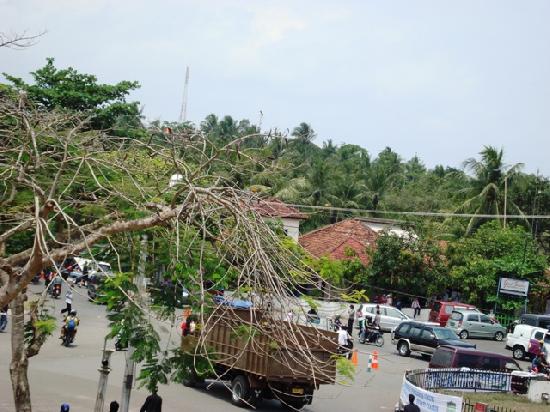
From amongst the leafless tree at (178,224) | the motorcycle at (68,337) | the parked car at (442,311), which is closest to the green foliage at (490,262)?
the parked car at (442,311)

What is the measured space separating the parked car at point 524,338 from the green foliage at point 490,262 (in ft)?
24.1

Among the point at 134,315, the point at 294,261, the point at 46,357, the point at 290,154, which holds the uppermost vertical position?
the point at 290,154

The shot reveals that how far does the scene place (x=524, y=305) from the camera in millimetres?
40250

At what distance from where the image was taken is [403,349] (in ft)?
98.5

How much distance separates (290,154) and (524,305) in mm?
32137

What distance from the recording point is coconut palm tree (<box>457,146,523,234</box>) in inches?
1908

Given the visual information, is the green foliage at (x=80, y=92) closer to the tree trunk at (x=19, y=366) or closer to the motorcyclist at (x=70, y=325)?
the motorcyclist at (x=70, y=325)

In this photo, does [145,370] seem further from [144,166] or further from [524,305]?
[524,305]

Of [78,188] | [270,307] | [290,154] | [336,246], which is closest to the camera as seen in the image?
[270,307]

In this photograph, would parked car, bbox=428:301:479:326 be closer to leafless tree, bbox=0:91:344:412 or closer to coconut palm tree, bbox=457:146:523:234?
coconut palm tree, bbox=457:146:523:234

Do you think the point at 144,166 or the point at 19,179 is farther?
the point at 144,166

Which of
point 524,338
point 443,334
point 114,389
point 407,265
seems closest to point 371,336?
point 443,334

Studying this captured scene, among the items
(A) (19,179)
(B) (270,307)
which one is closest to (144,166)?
(A) (19,179)

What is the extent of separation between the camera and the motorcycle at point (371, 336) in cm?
3131
